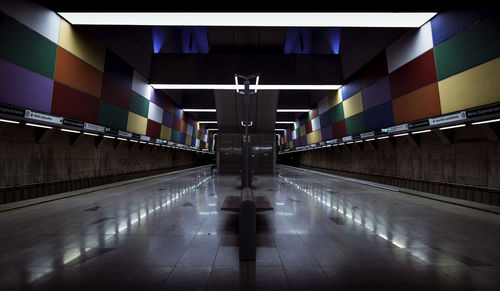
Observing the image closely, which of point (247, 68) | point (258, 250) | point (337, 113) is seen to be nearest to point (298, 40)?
point (337, 113)

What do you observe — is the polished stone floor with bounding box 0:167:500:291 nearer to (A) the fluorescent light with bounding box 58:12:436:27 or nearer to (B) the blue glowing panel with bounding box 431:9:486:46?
(B) the blue glowing panel with bounding box 431:9:486:46

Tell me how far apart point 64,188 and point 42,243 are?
791cm

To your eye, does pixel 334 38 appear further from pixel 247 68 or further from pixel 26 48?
pixel 26 48

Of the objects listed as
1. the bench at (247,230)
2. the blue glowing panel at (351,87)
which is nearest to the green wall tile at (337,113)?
the blue glowing panel at (351,87)

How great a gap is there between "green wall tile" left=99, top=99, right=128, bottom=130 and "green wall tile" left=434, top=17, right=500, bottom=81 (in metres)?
16.8

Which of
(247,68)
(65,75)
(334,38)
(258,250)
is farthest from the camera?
(334,38)

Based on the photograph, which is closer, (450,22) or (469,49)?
(469,49)

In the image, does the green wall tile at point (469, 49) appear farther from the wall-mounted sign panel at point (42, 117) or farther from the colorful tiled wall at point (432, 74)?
the wall-mounted sign panel at point (42, 117)

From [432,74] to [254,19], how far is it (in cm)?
837

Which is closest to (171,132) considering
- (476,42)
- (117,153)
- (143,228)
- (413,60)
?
(117,153)

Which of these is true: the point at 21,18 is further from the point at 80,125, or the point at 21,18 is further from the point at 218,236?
the point at 218,236

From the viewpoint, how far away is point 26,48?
7867mm

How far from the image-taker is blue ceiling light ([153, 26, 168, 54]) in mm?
17406

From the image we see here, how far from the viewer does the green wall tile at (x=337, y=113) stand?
17919mm
